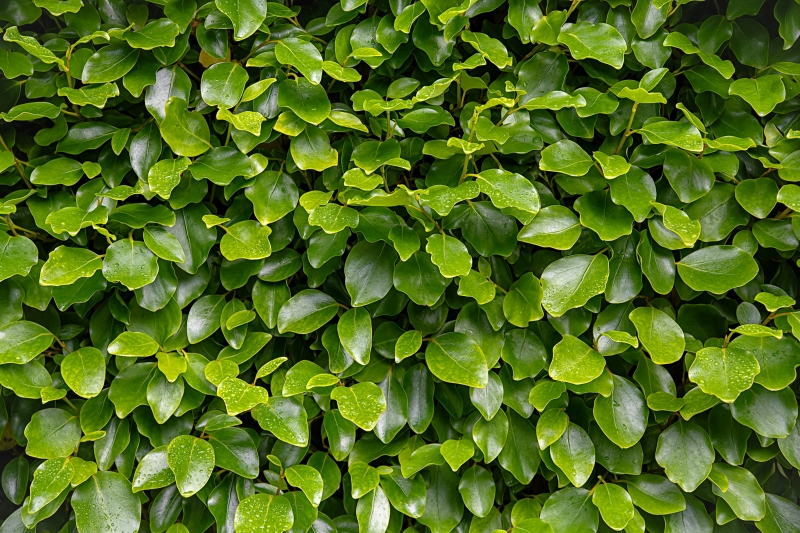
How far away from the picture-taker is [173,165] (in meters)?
0.98

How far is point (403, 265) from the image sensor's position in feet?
3.18

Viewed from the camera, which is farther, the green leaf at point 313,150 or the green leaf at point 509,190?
the green leaf at point 313,150

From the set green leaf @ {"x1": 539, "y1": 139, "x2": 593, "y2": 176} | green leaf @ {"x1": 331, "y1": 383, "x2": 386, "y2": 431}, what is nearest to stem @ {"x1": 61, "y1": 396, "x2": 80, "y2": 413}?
green leaf @ {"x1": 331, "y1": 383, "x2": 386, "y2": 431}

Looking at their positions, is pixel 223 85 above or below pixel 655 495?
above

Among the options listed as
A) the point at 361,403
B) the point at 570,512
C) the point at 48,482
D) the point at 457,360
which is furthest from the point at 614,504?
the point at 48,482

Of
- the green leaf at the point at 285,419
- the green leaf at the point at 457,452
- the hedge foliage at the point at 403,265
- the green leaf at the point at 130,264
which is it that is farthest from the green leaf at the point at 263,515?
the green leaf at the point at 130,264

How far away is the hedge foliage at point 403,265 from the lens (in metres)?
0.95

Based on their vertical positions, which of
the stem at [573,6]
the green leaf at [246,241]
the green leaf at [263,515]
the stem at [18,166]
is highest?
the stem at [573,6]

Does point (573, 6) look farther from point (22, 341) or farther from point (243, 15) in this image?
point (22, 341)

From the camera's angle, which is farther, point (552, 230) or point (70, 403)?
point (70, 403)

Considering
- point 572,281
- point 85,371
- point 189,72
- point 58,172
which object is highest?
point 189,72

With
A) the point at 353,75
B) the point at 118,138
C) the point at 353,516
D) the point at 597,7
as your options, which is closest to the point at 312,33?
the point at 353,75

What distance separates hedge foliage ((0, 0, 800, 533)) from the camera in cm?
95

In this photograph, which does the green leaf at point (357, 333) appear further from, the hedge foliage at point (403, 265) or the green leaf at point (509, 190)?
the green leaf at point (509, 190)
